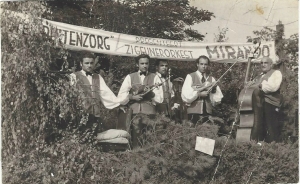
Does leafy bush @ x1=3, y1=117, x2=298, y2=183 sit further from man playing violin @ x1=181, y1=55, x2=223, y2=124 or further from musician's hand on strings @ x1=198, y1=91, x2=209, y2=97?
musician's hand on strings @ x1=198, y1=91, x2=209, y2=97

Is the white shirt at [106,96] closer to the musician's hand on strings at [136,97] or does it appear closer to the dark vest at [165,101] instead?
the musician's hand on strings at [136,97]

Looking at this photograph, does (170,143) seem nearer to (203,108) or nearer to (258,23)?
(203,108)

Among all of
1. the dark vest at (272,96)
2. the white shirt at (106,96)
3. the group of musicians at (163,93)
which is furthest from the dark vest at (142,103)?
the dark vest at (272,96)

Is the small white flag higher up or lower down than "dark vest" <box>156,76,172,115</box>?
lower down

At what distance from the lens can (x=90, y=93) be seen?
23.2 feet

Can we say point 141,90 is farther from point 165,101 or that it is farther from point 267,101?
point 267,101

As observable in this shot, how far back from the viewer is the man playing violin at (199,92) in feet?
25.8

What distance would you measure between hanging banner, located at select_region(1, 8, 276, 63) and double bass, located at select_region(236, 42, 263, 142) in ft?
1.17

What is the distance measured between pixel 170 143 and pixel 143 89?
84cm

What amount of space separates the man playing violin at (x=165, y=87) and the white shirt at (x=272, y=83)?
58.5 inches

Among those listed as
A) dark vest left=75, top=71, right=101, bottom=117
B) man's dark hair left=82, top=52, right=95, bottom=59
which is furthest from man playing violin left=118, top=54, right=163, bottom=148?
man's dark hair left=82, top=52, right=95, bottom=59

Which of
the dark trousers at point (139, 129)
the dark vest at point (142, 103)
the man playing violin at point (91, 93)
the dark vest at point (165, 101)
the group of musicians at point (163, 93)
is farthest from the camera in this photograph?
the dark vest at point (165, 101)

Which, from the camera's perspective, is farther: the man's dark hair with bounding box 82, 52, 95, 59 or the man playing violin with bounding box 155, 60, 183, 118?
the man playing violin with bounding box 155, 60, 183, 118

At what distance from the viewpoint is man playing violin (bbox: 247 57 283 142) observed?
8266mm
